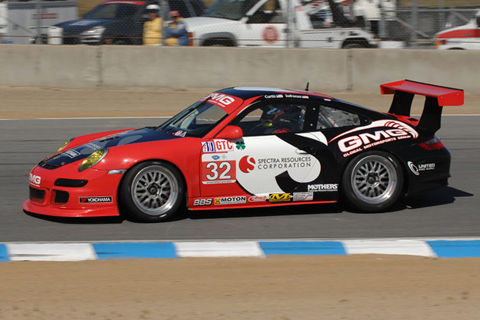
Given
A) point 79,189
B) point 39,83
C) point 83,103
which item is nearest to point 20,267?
point 79,189

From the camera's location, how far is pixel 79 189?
693cm

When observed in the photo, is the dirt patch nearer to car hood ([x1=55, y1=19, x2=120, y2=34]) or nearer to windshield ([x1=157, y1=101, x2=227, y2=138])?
windshield ([x1=157, y1=101, x2=227, y2=138])

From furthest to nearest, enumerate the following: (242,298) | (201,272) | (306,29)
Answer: (306,29), (201,272), (242,298)

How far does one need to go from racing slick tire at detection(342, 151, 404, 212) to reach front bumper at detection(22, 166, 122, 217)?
2.25 m

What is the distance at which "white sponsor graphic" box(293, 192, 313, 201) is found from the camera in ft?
24.1

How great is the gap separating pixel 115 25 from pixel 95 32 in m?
0.53

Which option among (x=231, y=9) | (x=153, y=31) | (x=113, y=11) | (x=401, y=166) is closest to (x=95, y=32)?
(x=113, y=11)

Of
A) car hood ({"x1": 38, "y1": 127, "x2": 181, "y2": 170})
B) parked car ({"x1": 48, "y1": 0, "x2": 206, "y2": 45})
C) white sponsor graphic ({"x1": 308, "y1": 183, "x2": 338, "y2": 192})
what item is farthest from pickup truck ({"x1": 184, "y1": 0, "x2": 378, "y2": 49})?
white sponsor graphic ({"x1": 308, "y1": 183, "x2": 338, "y2": 192})

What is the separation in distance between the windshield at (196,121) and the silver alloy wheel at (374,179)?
1.44 meters

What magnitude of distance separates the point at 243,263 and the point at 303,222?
4.81 ft

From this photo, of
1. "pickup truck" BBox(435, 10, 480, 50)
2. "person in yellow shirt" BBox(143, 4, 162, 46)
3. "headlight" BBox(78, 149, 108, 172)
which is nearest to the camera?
"headlight" BBox(78, 149, 108, 172)

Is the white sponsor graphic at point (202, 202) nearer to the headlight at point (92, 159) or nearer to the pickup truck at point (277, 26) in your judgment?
the headlight at point (92, 159)

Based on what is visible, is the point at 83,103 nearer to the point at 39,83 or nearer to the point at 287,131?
the point at 39,83

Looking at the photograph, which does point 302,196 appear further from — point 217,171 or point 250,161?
point 217,171
